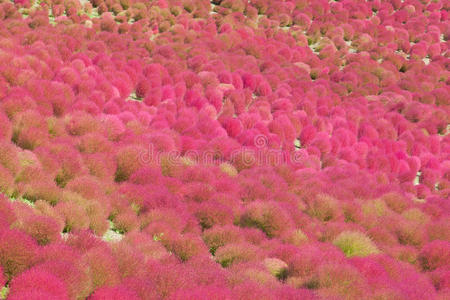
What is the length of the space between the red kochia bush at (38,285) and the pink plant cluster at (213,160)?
15 millimetres

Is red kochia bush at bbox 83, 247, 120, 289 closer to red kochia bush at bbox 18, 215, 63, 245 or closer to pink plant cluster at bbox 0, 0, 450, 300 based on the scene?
pink plant cluster at bbox 0, 0, 450, 300

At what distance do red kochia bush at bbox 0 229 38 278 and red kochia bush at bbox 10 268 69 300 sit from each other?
0.72 feet

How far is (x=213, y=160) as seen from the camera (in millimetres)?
7660

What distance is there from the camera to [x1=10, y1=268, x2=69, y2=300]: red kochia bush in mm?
3744

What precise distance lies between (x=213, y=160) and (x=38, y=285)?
4.11 m

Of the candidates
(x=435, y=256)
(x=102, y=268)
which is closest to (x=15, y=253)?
(x=102, y=268)

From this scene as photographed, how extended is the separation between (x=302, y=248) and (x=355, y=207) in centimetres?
175

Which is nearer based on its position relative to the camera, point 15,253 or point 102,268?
point 15,253

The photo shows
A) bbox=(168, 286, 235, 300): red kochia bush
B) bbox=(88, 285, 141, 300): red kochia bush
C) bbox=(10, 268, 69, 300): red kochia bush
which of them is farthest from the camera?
bbox=(168, 286, 235, 300): red kochia bush

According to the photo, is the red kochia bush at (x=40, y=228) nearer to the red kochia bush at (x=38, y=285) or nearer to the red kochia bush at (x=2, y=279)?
the red kochia bush at (x=2, y=279)

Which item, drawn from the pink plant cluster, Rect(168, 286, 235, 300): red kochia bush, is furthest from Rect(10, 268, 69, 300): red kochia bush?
Rect(168, 286, 235, 300): red kochia bush

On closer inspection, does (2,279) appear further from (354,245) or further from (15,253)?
(354,245)

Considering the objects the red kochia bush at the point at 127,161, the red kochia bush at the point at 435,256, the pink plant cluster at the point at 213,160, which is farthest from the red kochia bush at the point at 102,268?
the red kochia bush at the point at 435,256

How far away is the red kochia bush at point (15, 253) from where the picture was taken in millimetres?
4117
